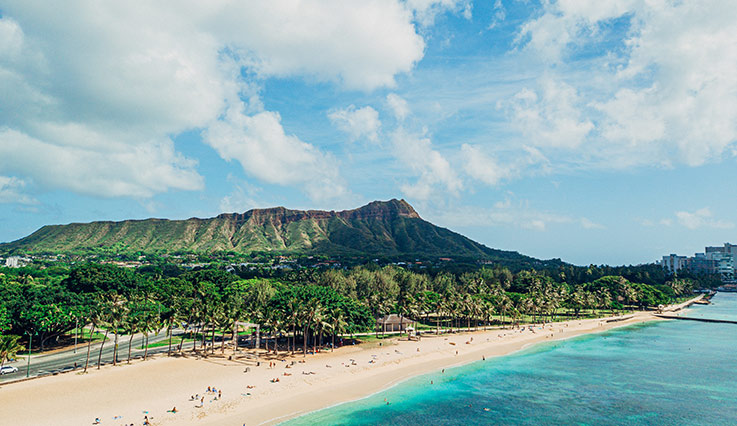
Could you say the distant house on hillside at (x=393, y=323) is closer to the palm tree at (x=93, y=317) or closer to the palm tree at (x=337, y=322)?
the palm tree at (x=337, y=322)

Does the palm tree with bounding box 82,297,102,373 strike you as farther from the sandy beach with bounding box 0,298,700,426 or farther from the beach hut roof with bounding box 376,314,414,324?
the beach hut roof with bounding box 376,314,414,324

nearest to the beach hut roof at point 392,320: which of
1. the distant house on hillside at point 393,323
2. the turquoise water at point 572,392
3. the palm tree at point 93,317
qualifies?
the distant house on hillside at point 393,323

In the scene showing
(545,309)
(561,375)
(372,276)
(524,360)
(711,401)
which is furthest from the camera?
(372,276)

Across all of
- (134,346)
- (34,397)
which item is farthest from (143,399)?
(134,346)

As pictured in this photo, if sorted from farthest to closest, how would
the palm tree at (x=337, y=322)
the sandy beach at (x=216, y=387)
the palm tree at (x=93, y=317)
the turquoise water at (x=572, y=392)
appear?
the palm tree at (x=337, y=322) < the palm tree at (x=93, y=317) < the turquoise water at (x=572, y=392) < the sandy beach at (x=216, y=387)

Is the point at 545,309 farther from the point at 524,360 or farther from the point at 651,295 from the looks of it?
the point at 651,295

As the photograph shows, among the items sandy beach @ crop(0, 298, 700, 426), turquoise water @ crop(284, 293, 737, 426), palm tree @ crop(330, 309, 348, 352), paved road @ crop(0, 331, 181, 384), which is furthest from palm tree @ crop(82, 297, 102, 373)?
palm tree @ crop(330, 309, 348, 352)

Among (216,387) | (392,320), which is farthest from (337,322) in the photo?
(216,387)
